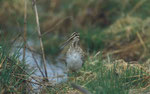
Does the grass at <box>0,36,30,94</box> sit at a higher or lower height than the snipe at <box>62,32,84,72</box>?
lower

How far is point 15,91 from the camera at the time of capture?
4871mm

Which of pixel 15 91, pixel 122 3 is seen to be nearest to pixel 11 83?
pixel 15 91

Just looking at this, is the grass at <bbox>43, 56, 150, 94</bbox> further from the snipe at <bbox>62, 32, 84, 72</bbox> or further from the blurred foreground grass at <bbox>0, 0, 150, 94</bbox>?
the snipe at <bbox>62, 32, 84, 72</bbox>

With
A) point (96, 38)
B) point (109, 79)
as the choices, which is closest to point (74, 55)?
point (109, 79)

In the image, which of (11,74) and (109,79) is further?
(11,74)

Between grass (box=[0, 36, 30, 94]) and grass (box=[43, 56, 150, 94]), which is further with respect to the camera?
grass (box=[0, 36, 30, 94])

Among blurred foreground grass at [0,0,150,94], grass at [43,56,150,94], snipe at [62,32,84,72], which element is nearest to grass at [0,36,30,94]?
blurred foreground grass at [0,0,150,94]

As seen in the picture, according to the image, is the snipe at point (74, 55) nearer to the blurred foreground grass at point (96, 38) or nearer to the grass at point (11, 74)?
the blurred foreground grass at point (96, 38)

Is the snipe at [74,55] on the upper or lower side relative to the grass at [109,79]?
upper

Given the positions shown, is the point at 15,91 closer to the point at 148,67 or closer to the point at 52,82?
the point at 52,82

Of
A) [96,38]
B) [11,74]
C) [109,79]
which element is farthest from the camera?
[96,38]

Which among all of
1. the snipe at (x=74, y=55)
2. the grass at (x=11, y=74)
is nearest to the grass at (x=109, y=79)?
the snipe at (x=74, y=55)

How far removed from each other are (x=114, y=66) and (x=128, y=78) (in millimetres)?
298

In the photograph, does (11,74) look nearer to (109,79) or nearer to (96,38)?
(109,79)
